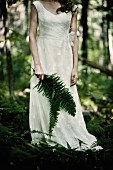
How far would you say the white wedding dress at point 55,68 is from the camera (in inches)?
174

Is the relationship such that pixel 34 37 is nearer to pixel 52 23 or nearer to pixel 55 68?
pixel 52 23

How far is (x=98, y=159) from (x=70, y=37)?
174 centimetres

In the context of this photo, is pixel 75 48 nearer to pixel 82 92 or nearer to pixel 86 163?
pixel 86 163

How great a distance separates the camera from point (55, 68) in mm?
4562

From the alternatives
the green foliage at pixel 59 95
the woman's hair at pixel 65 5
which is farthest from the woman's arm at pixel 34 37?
the green foliage at pixel 59 95

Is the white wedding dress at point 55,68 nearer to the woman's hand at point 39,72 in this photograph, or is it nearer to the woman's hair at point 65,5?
the woman's hair at point 65,5

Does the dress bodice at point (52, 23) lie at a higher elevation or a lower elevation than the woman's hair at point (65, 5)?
lower

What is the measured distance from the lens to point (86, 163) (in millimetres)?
3691

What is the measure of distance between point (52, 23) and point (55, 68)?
0.62m

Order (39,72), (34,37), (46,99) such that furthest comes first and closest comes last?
(46,99)
(34,37)
(39,72)

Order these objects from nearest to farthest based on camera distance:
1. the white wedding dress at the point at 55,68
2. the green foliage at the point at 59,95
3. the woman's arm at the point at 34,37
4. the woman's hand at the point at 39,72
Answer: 1. the green foliage at the point at 59,95
2. the woman's hand at the point at 39,72
3. the woman's arm at the point at 34,37
4. the white wedding dress at the point at 55,68

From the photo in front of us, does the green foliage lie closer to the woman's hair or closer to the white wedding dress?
the white wedding dress

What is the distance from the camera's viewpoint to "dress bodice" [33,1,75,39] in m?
4.32

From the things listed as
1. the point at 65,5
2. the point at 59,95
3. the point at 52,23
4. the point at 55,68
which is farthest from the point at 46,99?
the point at 65,5
